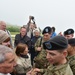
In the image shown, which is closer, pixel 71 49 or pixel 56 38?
pixel 56 38

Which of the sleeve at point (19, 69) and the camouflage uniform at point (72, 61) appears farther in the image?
the sleeve at point (19, 69)

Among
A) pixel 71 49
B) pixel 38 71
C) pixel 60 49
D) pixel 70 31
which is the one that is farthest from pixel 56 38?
pixel 70 31

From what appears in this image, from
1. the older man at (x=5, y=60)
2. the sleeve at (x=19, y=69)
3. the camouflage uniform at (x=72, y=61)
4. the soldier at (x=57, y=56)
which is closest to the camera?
the older man at (x=5, y=60)

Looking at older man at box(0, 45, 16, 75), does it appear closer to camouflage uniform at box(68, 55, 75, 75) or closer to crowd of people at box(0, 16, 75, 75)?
crowd of people at box(0, 16, 75, 75)

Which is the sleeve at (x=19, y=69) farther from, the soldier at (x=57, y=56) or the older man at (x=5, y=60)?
the older man at (x=5, y=60)

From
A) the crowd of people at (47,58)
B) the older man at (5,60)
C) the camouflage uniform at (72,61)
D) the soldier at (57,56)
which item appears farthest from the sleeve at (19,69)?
the older man at (5,60)

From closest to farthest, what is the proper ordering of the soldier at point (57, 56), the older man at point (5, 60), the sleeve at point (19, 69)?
the older man at point (5, 60)
the soldier at point (57, 56)
the sleeve at point (19, 69)

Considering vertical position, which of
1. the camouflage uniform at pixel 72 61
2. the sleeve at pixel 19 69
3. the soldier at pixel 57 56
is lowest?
the sleeve at pixel 19 69

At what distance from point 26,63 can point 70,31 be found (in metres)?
1.92

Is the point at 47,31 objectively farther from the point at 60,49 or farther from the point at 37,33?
the point at 60,49

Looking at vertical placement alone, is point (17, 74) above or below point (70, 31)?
below

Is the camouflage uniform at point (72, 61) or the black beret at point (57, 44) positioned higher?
the black beret at point (57, 44)

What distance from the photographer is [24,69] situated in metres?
4.29

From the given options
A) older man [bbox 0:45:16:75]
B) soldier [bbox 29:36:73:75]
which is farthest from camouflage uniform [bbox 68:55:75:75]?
older man [bbox 0:45:16:75]
